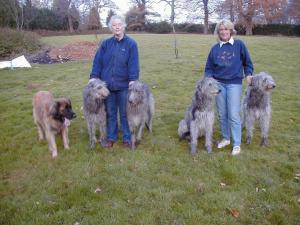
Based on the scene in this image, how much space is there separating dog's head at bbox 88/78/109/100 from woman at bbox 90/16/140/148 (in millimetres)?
228

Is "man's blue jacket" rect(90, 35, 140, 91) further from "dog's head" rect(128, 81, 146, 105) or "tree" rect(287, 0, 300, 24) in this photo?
"tree" rect(287, 0, 300, 24)

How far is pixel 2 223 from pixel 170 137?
13.3ft

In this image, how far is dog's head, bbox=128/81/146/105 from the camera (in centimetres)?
645

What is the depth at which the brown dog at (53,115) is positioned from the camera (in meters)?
6.39

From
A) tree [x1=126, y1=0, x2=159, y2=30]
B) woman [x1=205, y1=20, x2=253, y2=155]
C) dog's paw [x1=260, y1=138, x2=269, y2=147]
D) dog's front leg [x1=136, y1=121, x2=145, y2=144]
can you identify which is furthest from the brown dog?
tree [x1=126, y1=0, x2=159, y2=30]

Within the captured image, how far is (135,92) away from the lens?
21.2ft

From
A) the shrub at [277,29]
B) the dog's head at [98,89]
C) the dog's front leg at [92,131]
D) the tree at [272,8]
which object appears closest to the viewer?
the dog's head at [98,89]

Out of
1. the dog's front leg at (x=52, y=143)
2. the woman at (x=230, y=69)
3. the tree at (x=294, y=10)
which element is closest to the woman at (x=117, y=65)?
the dog's front leg at (x=52, y=143)

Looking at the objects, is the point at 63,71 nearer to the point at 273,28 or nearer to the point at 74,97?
the point at 74,97

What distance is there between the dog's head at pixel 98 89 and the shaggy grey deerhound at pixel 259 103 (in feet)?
9.59

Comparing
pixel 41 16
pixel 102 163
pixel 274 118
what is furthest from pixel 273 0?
pixel 102 163

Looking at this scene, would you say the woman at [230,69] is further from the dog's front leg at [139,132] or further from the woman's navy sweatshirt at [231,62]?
the dog's front leg at [139,132]

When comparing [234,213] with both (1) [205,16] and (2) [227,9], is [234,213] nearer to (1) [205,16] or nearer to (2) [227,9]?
(2) [227,9]

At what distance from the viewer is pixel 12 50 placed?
21.2 m
